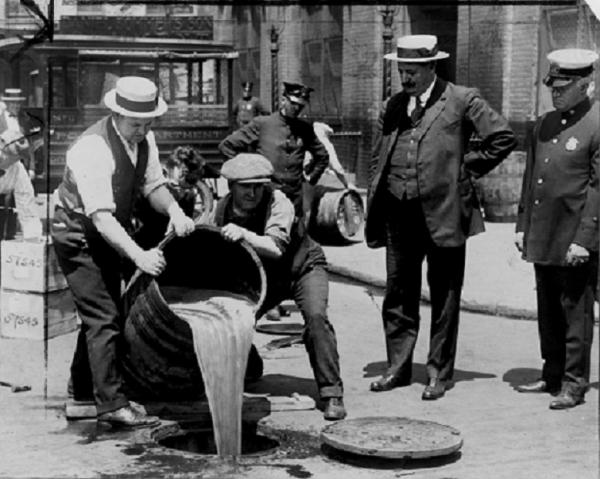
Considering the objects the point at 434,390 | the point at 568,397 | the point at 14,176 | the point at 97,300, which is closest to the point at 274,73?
→ the point at 14,176

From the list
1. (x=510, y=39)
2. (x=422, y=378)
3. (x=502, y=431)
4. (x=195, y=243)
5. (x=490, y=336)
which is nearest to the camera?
(x=502, y=431)

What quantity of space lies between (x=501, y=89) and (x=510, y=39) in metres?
0.61

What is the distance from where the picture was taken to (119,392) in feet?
19.1

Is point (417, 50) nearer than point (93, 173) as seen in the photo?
No

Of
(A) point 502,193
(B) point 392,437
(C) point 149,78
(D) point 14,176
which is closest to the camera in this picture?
(B) point 392,437

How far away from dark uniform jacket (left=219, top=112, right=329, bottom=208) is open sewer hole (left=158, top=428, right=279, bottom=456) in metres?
3.05

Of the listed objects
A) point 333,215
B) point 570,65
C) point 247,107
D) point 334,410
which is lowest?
point 334,410

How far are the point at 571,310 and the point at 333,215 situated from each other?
470 cm

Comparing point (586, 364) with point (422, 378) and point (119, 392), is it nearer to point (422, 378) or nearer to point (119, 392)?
point (422, 378)

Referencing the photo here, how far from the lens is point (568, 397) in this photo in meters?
6.23

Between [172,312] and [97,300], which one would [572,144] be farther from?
[97,300]

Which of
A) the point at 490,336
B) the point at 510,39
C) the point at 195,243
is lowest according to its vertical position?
the point at 490,336

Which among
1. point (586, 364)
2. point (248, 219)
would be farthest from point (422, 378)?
point (248, 219)

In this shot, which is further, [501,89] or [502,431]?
[501,89]
